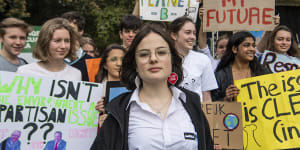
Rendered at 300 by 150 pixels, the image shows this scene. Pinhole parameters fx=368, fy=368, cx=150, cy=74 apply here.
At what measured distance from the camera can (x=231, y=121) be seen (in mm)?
3762

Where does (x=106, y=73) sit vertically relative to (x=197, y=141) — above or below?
above

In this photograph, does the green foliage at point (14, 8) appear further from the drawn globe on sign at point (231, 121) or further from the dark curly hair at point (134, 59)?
the dark curly hair at point (134, 59)

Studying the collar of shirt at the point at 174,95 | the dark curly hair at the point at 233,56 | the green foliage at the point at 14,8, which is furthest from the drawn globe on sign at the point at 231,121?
the green foliage at the point at 14,8

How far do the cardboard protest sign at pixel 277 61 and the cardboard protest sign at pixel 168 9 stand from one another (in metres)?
1.59

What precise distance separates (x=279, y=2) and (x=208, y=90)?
9606mm

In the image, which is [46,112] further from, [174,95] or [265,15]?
[265,15]

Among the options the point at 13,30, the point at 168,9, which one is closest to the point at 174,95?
the point at 13,30

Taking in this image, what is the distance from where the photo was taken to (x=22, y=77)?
3.30 metres

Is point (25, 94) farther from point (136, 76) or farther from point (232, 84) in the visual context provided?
point (232, 84)

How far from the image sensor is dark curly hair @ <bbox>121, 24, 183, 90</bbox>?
248cm

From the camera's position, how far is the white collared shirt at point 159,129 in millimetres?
2250

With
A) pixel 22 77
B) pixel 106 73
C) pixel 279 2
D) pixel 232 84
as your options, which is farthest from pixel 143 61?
pixel 279 2

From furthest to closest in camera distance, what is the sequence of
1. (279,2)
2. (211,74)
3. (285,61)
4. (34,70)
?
1. (279,2)
2. (285,61)
3. (211,74)
4. (34,70)

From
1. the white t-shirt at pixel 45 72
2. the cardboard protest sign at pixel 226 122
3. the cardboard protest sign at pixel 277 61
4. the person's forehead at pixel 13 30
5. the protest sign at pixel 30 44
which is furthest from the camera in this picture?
the protest sign at pixel 30 44
